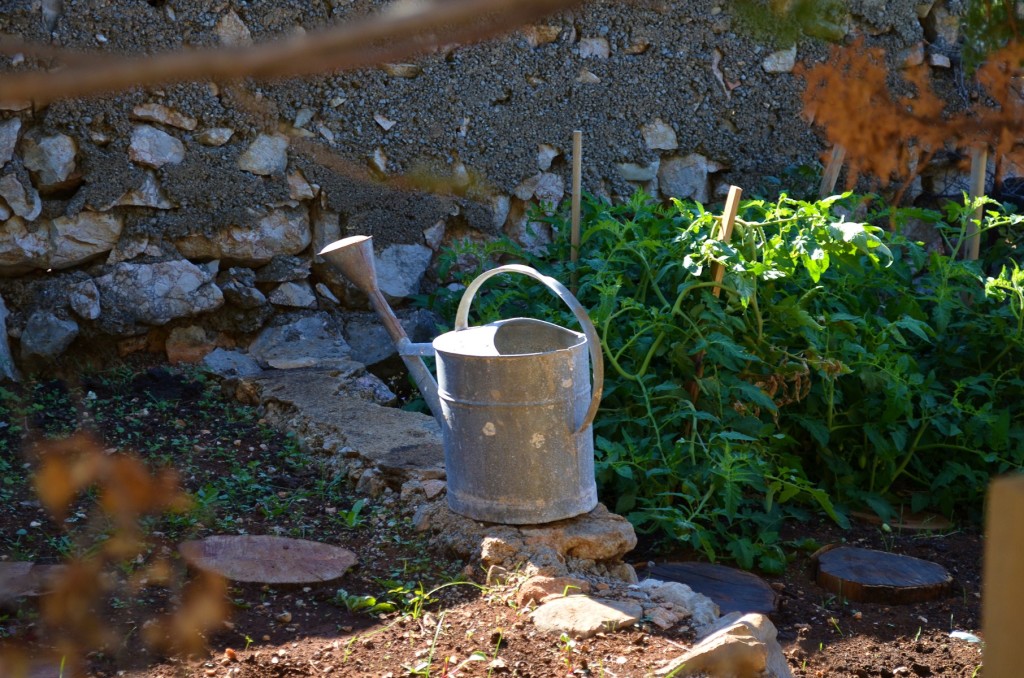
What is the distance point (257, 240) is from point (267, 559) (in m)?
2.01

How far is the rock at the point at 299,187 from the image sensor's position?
169 inches

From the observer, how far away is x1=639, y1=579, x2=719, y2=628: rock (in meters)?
2.37

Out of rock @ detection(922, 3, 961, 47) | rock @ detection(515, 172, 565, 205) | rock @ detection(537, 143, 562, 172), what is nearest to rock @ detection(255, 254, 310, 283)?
rock @ detection(515, 172, 565, 205)

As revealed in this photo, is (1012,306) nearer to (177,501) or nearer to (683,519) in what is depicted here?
(683,519)

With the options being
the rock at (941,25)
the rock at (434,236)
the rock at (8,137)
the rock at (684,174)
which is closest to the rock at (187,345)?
the rock at (8,137)

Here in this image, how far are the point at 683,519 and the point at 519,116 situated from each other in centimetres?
229

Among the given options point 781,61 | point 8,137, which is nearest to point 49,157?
point 8,137

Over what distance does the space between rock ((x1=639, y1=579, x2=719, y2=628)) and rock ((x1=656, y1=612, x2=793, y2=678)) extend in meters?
0.14

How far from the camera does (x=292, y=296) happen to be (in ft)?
14.4

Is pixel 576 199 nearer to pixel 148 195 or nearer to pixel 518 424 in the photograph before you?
pixel 518 424

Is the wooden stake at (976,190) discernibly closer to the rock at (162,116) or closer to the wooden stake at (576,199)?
the wooden stake at (576,199)

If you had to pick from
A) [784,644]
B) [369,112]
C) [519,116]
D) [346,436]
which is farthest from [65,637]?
[519,116]

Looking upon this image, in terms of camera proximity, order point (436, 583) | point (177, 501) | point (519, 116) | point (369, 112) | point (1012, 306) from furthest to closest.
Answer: point (519, 116) < point (369, 112) < point (1012, 306) < point (177, 501) < point (436, 583)

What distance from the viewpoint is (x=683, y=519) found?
308 centimetres
